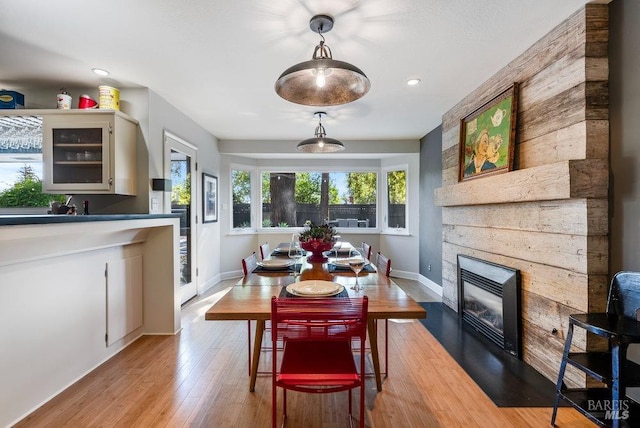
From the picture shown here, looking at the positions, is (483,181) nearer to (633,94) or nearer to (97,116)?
(633,94)

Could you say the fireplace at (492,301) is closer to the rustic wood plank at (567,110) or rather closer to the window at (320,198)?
the rustic wood plank at (567,110)

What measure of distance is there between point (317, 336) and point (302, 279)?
598 millimetres

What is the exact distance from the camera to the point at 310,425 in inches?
67.6

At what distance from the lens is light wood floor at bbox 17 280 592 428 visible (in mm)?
1748

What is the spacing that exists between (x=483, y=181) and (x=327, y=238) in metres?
1.55

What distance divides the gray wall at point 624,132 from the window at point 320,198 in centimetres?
409

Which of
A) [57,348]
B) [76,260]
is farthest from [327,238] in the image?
[57,348]

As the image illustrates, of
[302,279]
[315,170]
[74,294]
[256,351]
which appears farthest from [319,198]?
[74,294]

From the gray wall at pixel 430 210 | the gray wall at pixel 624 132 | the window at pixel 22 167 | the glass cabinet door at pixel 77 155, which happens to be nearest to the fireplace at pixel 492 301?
the gray wall at pixel 624 132

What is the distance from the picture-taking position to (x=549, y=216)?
6.90 feet

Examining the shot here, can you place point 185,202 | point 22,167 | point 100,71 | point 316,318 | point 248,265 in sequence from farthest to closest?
1. point 185,202
2. point 22,167
3. point 100,71
4. point 248,265
5. point 316,318

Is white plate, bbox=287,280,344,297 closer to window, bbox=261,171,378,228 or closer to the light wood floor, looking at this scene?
the light wood floor

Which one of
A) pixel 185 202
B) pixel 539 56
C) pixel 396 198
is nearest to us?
pixel 539 56

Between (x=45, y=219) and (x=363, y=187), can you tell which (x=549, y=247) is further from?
→ (x=363, y=187)
